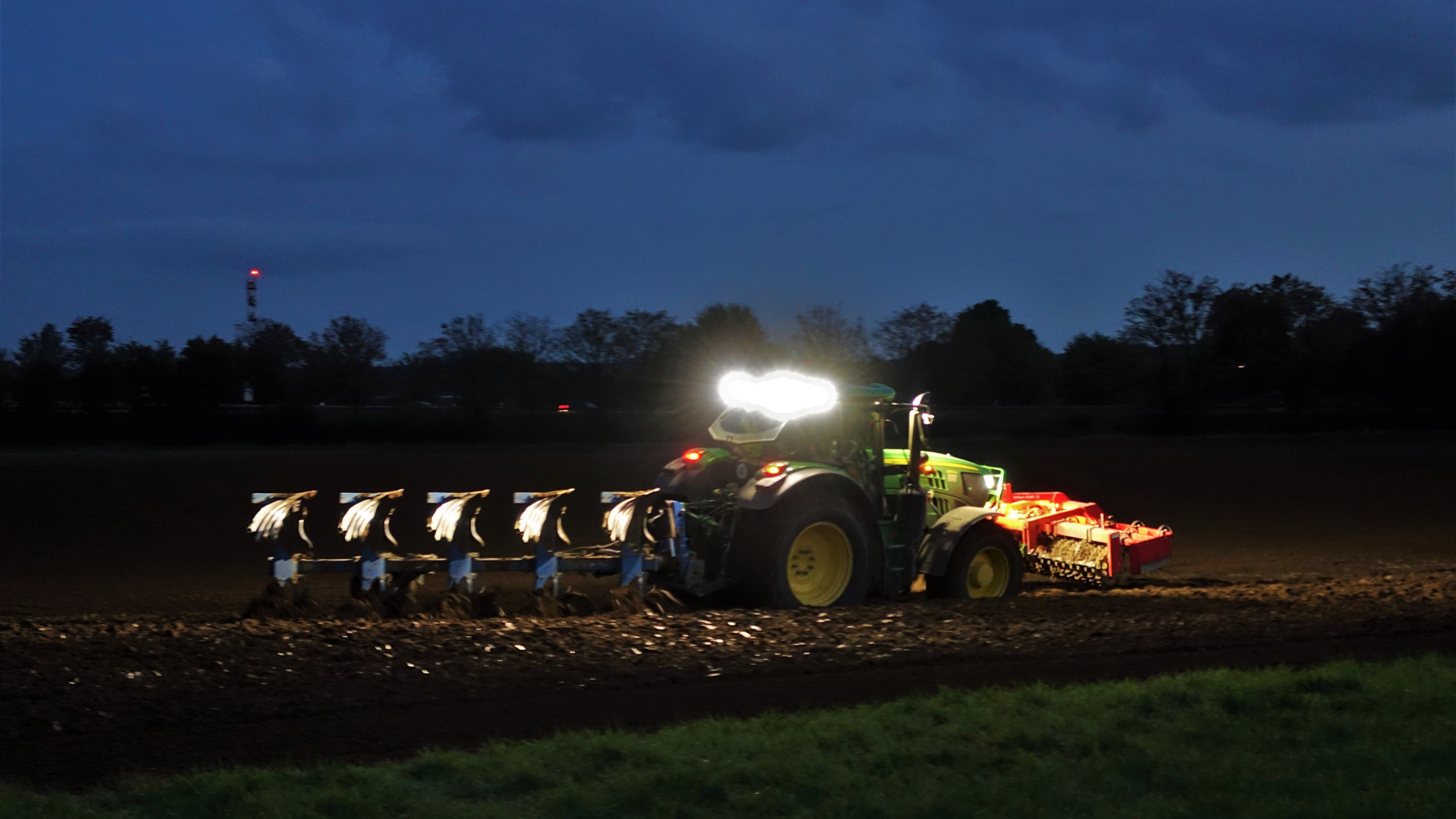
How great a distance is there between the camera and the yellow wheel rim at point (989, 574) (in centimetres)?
1169

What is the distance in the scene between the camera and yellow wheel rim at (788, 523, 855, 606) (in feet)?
35.0

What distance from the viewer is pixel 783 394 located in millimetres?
11109

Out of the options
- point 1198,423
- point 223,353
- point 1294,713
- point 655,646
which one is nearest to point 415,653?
point 655,646

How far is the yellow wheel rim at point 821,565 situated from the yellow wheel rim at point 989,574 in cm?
155

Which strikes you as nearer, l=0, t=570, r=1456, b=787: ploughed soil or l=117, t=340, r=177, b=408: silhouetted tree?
l=0, t=570, r=1456, b=787: ploughed soil

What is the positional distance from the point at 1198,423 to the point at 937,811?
3539cm

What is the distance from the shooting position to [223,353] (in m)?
35.8

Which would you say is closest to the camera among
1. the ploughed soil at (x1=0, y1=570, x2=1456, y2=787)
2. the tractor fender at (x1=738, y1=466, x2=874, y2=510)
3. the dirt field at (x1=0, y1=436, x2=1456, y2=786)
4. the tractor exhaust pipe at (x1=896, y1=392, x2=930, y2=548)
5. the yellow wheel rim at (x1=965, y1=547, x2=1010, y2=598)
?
the ploughed soil at (x1=0, y1=570, x2=1456, y2=787)

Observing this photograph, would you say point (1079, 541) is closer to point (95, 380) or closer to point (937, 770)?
point (937, 770)

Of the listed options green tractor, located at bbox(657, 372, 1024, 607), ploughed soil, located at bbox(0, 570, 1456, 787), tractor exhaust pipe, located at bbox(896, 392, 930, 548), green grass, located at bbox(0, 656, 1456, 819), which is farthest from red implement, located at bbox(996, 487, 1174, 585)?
green grass, located at bbox(0, 656, 1456, 819)

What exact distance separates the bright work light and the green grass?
423cm

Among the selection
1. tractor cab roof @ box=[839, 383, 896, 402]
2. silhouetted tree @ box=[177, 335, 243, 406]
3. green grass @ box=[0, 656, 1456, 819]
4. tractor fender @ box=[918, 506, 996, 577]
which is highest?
silhouetted tree @ box=[177, 335, 243, 406]

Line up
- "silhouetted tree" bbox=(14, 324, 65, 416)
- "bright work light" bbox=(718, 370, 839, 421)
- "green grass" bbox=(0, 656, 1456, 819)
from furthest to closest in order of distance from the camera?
1. "silhouetted tree" bbox=(14, 324, 65, 416)
2. "bright work light" bbox=(718, 370, 839, 421)
3. "green grass" bbox=(0, 656, 1456, 819)

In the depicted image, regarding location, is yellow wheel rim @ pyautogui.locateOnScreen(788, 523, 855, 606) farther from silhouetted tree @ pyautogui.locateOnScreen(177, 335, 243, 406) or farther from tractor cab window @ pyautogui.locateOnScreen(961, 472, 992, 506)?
silhouetted tree @ pyautogui.locateOnScreen(177, 335, 243, 406)
